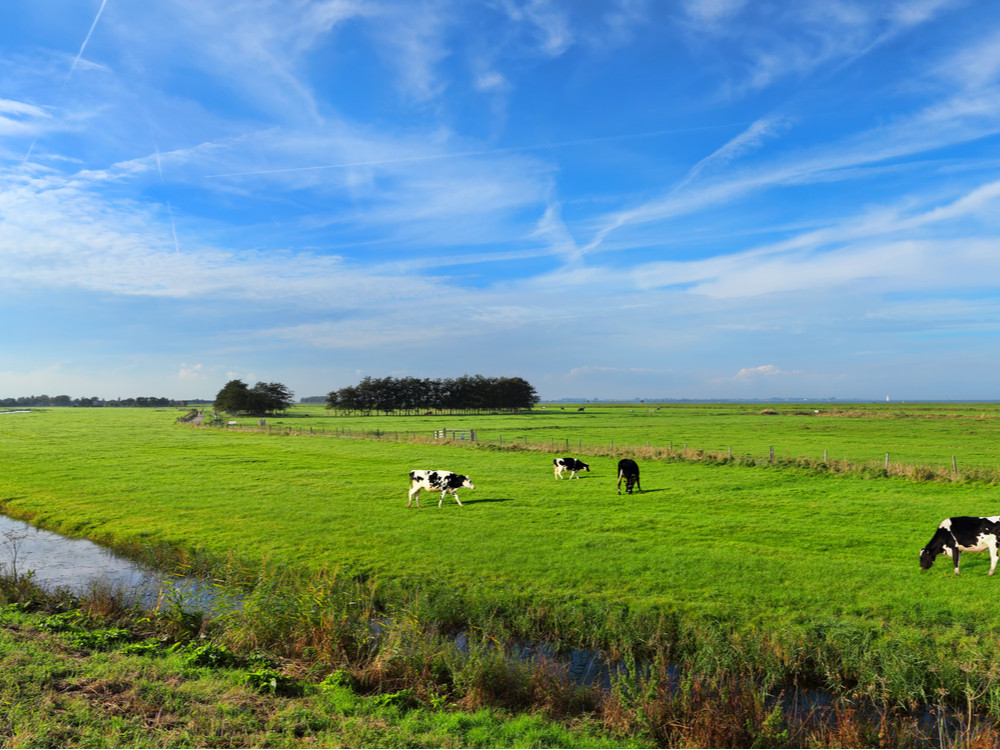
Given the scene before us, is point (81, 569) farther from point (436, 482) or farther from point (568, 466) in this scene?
point (568, 466)

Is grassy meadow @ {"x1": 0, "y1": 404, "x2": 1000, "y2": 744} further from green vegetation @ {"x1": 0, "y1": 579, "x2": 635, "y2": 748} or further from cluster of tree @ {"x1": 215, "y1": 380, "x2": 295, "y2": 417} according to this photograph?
cluster of tree @ {"x1": 215, "y1": 380, "x2": 295, "y2": 417}

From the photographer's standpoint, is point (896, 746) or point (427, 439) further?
point (427, 439)

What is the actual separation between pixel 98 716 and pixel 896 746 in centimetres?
1184

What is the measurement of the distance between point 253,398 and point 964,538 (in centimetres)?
16588

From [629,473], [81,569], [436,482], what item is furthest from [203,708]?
[629,473]

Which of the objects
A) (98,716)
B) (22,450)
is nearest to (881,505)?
(98,716)

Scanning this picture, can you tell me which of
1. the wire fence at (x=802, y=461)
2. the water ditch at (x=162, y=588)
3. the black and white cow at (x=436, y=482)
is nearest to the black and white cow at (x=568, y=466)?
the black and white cow at (x=436, y=482)

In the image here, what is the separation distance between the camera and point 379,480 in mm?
32469

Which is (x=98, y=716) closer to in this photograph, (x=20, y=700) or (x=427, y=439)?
(x=20, y=700)

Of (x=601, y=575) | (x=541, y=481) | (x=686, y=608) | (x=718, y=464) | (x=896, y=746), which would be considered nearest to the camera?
(x=896, y=746)

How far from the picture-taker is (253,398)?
158250mm

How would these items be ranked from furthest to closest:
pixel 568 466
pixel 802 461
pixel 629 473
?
pixel 802 461 < pixel 568 466 < pixel 629 473

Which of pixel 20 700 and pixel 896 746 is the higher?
pixel 20 700

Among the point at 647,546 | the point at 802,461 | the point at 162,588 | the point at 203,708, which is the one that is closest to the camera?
the point at 203,708
